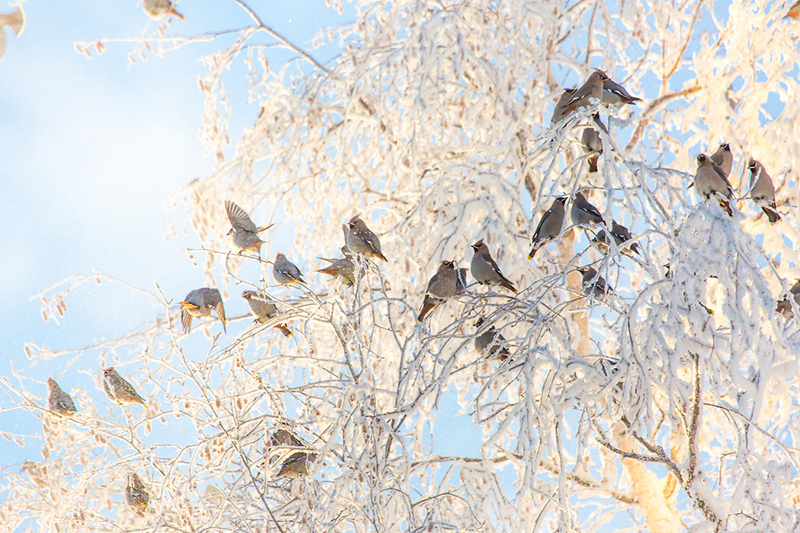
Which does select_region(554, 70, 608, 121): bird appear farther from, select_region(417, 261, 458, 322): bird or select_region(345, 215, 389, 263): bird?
select_region(345, 215, 389, 263): bird

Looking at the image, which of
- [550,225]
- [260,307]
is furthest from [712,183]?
[260,307]

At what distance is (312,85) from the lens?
4.19 meters

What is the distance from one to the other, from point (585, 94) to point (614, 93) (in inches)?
10.8

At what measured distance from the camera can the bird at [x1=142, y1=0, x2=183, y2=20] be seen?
12.9ft

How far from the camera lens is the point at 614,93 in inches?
118

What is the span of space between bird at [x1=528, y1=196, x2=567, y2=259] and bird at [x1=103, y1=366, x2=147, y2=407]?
1946 mm

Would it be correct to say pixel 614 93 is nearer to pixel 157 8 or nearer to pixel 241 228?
pixel 241 228

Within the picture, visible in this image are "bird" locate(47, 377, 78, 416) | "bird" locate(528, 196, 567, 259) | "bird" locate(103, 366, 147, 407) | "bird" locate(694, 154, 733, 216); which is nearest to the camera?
"bird" locate(694, 154, 733, 216)

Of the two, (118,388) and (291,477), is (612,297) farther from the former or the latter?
(118,388)

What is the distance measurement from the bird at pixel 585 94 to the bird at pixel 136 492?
252cm

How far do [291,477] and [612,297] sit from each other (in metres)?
1.60

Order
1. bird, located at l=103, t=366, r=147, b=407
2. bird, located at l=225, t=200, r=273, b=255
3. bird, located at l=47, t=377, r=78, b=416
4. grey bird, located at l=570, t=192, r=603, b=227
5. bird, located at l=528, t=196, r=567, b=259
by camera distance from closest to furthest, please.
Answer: grey bird, located at l=570, t=192, r=603, b=227 → bird, located at l=528, t=196, r=567, b=259 → bird, located at l=103, t=366, r=147, b=407 → bird, located at l=47, t=377, r=78, b=416 → bird, located at l=225, t=200, r=273, b=255

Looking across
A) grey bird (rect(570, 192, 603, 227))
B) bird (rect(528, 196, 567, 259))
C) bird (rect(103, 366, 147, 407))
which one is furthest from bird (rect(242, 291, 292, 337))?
grey bird (rect(570, 192, 603, 227))

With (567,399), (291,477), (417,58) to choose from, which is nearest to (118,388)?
(291,477)
